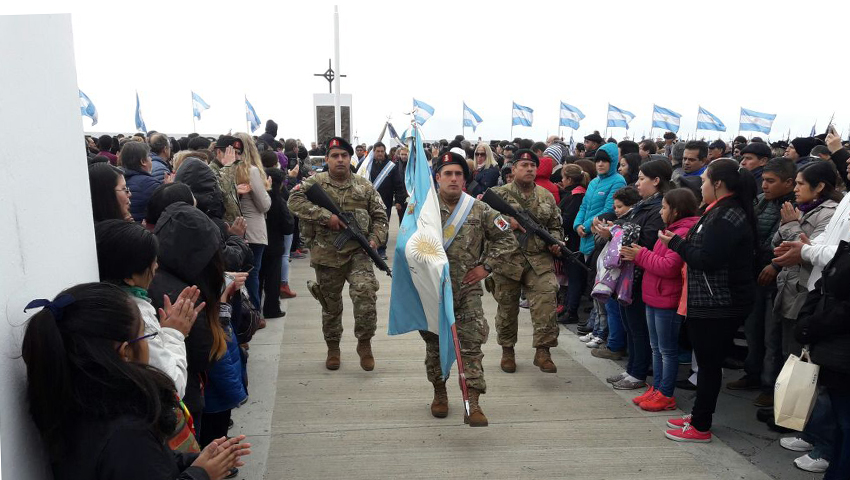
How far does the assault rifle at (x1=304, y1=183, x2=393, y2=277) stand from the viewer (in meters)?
5.68

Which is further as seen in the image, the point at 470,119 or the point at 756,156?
the point at 470,119

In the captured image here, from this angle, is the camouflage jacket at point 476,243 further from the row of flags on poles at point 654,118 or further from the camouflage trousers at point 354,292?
the row of flags on poles at point 654,118

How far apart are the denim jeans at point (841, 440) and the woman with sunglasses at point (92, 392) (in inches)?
139

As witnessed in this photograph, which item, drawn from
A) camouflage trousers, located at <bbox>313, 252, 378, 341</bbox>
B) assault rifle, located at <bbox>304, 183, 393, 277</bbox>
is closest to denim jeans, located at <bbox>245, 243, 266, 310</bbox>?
camouflage trousers, located at <bbox>313, 252, 378, 341</bbox>

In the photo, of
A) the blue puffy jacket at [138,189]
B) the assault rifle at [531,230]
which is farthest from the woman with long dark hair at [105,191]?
the assault rifle at [531,230]

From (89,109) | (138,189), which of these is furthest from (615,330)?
(89,109)

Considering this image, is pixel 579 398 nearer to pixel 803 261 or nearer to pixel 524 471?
pixel 524 471

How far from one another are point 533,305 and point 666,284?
145cm

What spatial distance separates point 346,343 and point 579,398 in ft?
8.75

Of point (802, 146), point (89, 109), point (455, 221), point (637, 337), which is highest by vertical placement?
point (89, 109)

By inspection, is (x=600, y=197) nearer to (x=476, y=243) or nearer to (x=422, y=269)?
(x=476, y=243)

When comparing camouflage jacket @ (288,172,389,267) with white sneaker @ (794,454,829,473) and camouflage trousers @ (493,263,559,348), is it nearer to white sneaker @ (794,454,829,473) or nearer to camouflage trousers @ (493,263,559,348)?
camouflage trousers @ (493,263,559,348)

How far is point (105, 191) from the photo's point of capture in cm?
330

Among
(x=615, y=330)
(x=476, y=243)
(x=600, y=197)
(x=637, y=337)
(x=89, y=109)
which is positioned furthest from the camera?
(x=89, y=109)
